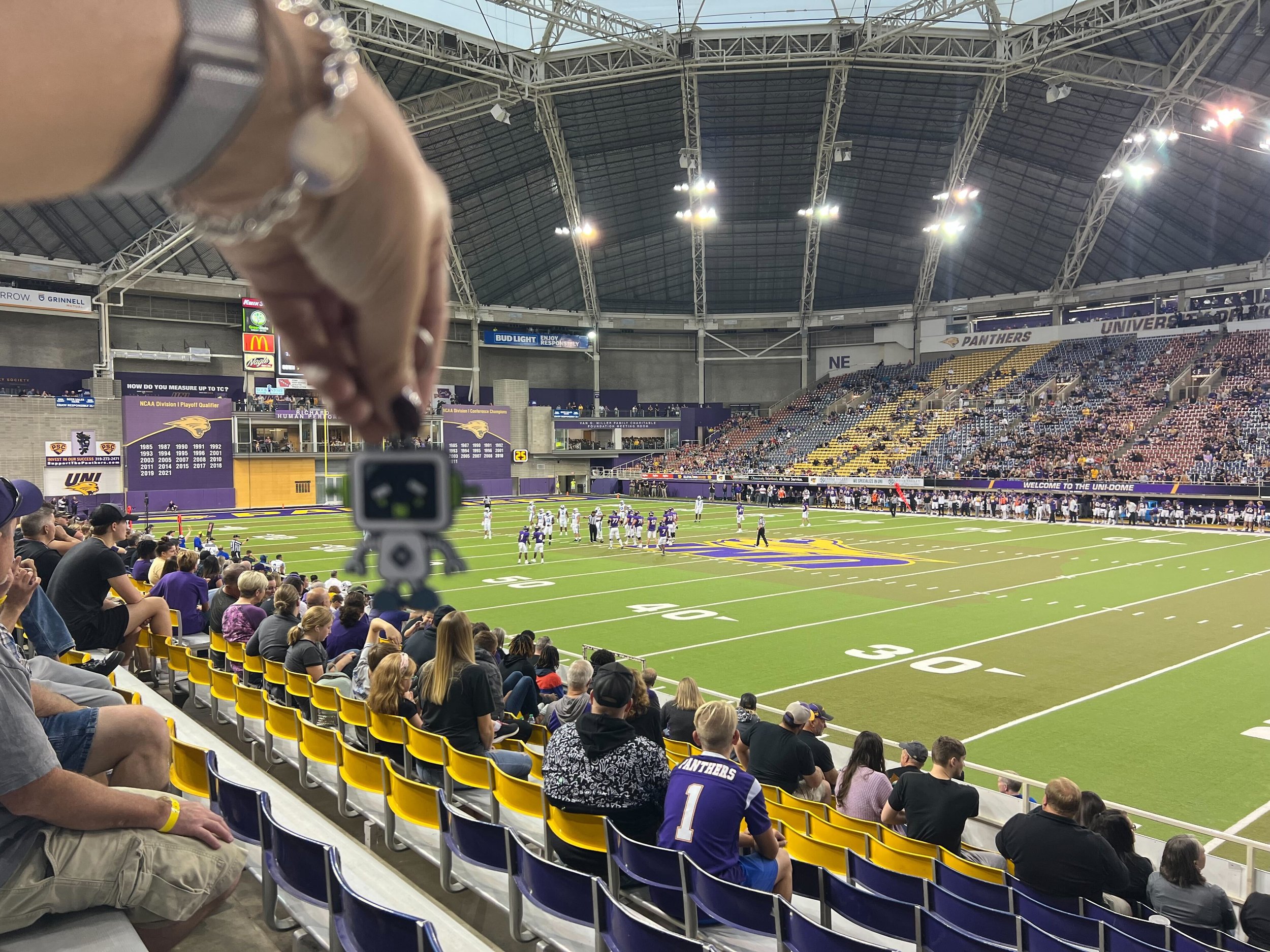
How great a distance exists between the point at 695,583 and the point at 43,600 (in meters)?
18.3

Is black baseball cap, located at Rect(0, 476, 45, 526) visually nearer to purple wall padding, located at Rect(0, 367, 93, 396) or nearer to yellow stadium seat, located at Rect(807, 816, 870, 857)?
yellow stadium seat, located at Rect(807, 816, 870, 857)

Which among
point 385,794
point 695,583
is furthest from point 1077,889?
point 695,583

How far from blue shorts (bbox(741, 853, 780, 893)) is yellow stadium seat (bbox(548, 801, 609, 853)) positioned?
818 mm

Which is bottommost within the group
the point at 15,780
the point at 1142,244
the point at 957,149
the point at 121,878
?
the point at 121,878

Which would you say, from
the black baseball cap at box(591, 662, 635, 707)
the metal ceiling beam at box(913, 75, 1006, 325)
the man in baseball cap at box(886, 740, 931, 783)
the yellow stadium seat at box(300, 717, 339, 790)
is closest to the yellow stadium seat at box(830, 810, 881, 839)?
the man in baseball cap at box(886, 740, 931, 783)

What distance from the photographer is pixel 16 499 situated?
12.6 ft

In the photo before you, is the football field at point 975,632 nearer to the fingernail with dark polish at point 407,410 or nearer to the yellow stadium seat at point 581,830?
the fingernail with dark polish at point 407,410

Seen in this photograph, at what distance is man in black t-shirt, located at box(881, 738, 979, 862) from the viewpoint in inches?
254

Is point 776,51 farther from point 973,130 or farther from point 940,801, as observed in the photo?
point 940,801

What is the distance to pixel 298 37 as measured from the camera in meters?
0.94

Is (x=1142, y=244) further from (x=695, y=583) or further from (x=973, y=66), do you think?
(x=695, y=583)

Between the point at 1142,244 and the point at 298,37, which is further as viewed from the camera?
the point at 1142,244

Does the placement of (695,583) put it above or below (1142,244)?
below

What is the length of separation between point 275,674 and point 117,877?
576 cm
